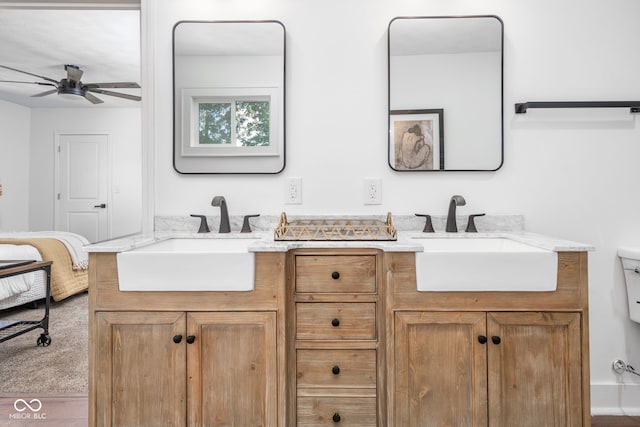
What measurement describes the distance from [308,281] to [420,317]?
0.42 metres

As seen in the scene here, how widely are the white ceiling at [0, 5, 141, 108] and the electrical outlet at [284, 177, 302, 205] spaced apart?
66.7 inches

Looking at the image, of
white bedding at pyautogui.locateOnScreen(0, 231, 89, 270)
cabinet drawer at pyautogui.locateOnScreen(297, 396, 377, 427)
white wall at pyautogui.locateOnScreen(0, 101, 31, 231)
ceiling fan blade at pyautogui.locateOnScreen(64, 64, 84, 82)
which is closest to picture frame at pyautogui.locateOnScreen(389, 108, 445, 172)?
cabinet drawer at pyautogui.locateOnScreen(297, 396, 377, 427)

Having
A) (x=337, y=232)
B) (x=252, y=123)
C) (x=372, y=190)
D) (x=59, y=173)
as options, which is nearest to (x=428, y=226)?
(x=372, y=190)

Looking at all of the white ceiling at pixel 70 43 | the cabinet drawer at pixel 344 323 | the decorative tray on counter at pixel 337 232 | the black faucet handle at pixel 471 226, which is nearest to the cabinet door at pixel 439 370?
the cabinet drawer at pixel 344 323

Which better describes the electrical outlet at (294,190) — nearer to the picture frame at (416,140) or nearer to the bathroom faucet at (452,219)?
the picture frame at (416,140)

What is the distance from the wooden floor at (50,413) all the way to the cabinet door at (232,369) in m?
0.87

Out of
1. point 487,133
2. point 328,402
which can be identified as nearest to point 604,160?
point 487,133

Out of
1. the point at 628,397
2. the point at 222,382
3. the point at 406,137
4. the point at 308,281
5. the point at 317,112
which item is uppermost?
the point at 317,112

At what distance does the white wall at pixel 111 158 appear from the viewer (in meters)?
5.36

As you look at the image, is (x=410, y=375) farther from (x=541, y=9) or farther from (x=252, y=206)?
(x=541, y=9)

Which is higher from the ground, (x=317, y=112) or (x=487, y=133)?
(x=317, y=112)

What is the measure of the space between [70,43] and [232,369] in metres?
3.57

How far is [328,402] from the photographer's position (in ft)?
4.34

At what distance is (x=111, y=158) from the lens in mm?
5344
